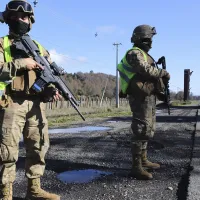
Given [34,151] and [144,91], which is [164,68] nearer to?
[144,91]

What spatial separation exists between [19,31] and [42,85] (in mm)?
570

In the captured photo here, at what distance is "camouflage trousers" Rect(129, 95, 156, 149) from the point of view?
14.9ft

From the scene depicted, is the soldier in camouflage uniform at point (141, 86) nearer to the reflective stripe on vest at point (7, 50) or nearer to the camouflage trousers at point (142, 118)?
the camouflage trousers at point (142, 118)

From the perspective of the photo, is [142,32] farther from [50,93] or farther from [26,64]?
[26,64]

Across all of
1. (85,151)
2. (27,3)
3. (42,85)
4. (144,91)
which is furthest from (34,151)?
(85,151)

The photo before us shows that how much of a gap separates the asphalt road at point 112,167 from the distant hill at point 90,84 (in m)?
64.5

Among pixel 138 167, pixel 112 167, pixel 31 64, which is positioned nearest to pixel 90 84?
pixel 112 167

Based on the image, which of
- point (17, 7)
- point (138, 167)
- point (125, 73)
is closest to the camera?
point (17, 7)

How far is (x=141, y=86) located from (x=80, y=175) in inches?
57.0

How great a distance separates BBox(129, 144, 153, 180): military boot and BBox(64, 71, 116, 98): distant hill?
2646 inches

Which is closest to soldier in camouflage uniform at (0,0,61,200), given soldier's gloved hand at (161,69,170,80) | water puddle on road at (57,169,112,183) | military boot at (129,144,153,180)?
water puddle on road at (57,169,112,183)

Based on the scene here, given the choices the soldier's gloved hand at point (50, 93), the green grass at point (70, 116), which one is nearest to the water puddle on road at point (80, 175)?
the soldier's gloved hand at point (50, 93)

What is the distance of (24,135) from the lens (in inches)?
136

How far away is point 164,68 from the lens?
4848 millimetres
